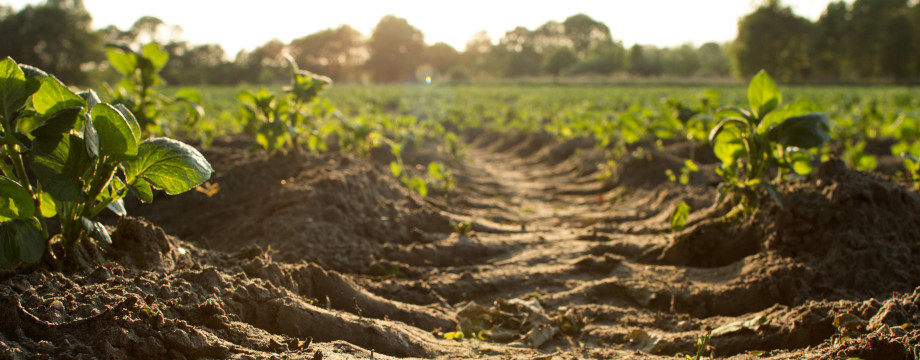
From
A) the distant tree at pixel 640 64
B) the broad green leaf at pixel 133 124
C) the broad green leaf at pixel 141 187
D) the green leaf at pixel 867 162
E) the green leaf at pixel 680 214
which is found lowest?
the green leaf at pixel 680 214

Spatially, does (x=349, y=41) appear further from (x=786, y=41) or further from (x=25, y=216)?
(x=25, y=216)

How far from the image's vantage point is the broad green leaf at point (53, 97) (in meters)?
2.00

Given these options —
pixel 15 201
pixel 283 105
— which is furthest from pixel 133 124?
pixel 283 105

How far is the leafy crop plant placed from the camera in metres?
3.25

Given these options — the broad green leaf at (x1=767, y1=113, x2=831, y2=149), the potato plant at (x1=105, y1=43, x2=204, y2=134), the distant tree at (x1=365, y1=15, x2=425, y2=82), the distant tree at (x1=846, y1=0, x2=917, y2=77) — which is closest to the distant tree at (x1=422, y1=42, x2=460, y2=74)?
the distant tree at (x1=365, y1=15, x2=425, y2=82)

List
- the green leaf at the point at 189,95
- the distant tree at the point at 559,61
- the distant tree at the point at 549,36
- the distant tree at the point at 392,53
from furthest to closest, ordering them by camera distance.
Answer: the distant tree at the point at 549,36 < the distant tree at the point at 559,61 < the distant tree at the point at 392,53 < the green leaf at the point at 189,95

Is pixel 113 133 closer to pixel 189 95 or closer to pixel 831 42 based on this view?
pixel 189 95

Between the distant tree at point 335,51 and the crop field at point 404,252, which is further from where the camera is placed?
the distant tree at point 335,51

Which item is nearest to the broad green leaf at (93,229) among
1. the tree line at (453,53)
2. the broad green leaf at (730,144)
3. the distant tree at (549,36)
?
the broad green leaf at (730,144)

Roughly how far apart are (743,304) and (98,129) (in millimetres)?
2906

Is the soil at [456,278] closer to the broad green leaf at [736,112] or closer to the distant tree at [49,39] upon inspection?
the broad green leaf at [736,112]

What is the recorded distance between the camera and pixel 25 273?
188 cm

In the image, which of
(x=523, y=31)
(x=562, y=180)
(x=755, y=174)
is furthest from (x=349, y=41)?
(x=755, y=174)

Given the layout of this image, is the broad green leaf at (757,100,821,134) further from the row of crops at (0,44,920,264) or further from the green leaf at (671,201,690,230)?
the green leaf at (671,201,690,230)
